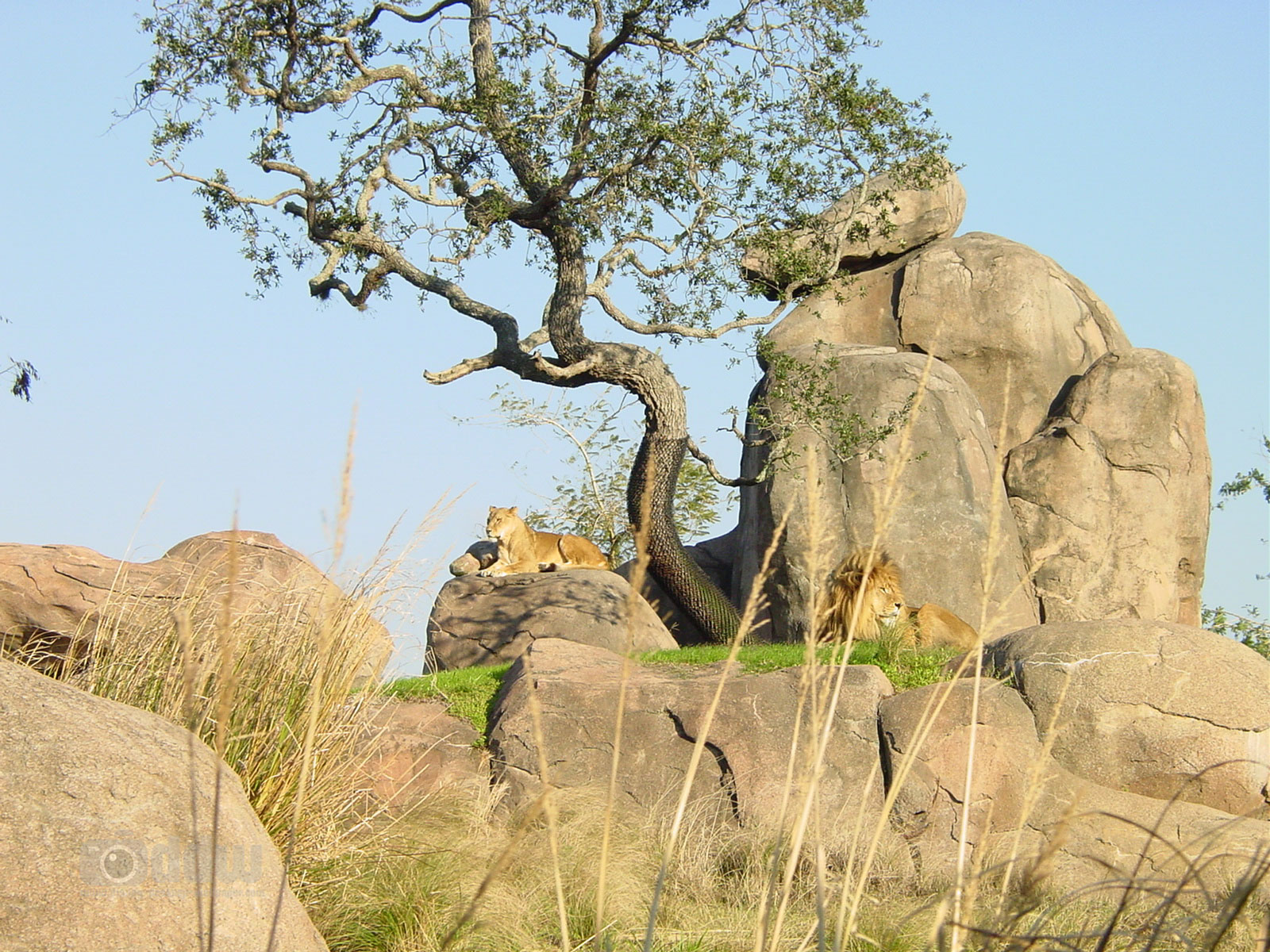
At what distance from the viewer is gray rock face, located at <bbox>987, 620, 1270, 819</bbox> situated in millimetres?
8555

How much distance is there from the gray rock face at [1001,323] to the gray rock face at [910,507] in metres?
1.97

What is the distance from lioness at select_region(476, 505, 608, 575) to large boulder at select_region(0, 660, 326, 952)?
10047 millimetres

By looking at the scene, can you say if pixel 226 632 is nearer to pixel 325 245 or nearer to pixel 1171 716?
pixel 1171 716

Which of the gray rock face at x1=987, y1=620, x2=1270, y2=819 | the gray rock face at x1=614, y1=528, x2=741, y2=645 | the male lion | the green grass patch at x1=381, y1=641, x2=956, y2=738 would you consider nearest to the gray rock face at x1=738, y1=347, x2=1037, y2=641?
the gray rock face at x1=614, y1=528, x2=741, y2=645

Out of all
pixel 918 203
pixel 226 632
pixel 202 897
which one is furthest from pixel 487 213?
pixel 226 632

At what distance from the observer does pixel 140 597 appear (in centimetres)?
577

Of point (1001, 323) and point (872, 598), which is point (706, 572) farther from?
point (872, 598)

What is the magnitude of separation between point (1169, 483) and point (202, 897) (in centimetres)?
1464

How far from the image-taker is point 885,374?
14336 mm

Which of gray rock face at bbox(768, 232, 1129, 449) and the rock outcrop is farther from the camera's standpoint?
gray rock face at bbox(768, 232, 1129, 449)

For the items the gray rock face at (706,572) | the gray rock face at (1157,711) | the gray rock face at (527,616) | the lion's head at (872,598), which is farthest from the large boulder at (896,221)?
the gray rock face at (1157,711)

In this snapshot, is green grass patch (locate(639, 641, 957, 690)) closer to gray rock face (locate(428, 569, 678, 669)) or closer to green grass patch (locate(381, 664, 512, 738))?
green grass patch (locate(381, 664, 512, 738))

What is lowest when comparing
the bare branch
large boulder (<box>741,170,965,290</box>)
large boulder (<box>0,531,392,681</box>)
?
large boulder (<box>0,531,392,681</box>)

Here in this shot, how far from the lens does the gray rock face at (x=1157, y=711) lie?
28.1ft
